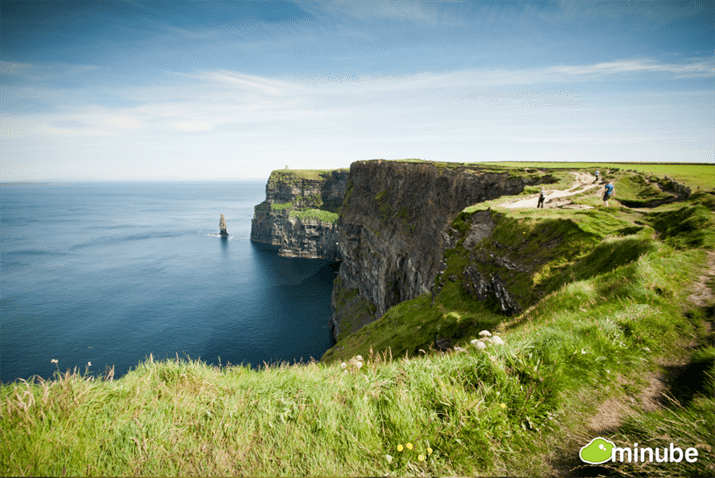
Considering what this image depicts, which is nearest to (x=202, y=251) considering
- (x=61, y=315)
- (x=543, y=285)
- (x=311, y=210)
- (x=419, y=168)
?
(x=311, y=210)

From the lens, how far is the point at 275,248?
167000 mm

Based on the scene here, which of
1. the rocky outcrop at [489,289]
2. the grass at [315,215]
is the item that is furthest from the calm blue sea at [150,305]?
the grass at [315,215]

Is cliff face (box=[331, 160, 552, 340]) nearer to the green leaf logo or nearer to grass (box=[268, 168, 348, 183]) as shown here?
the green leaf logo

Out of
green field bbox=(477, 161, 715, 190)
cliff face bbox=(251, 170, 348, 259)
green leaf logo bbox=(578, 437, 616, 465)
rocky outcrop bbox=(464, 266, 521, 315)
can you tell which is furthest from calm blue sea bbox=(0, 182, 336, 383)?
green field bbox=(477, 161, 715, 190)

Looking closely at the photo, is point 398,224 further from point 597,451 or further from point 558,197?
point 597,451

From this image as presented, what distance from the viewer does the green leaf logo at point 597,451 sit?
14.3ft

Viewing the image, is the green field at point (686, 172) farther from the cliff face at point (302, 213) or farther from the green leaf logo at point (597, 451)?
the cliff face at point (302, 213)

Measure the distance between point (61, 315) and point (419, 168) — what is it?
94.7 metres

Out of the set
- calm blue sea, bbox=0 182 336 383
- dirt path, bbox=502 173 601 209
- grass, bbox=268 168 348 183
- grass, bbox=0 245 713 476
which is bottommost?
calm blue sea, bbox=0 182 336 383

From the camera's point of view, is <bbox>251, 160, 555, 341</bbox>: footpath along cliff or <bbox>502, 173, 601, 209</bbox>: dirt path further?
<bbox>251, 160, 555, 341</bbox>: footpath along cliff

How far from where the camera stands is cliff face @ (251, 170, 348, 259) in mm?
155000

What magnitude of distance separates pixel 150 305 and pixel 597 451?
10175 cm

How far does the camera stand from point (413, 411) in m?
5.34

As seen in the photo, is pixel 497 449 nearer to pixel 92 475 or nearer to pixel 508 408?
pixel 508 408
